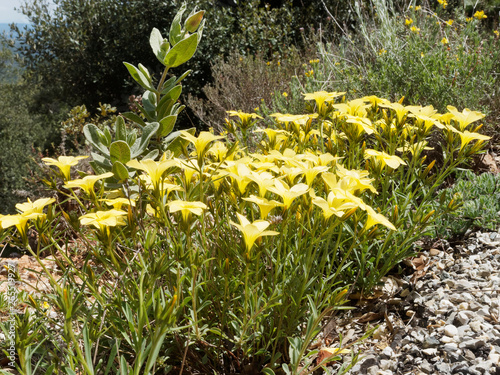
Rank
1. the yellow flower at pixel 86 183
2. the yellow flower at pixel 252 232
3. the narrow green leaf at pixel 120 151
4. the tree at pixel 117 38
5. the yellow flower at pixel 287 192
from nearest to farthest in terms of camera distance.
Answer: the yellow flower at pixel 252 232
the yellow flower at pixel 287 192
the yellow flower at pixel 86 183
the narrow green leaf at pixel 120 151
the tree at pixel 117 38

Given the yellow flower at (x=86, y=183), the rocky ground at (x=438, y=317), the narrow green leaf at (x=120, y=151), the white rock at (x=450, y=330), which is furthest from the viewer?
the white rock at (x=450, y=330)

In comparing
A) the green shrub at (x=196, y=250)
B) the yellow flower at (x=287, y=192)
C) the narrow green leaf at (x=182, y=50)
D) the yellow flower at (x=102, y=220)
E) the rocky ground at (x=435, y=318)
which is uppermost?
the narrow green leaf at (x=182, y=50)

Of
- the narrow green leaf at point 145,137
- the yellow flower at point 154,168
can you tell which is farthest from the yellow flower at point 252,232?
the narrow green leaf at point 145,137

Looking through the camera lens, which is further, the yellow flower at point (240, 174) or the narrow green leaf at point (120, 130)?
the narrow green leaf at point (120, 130)

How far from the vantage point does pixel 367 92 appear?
4.08 meters

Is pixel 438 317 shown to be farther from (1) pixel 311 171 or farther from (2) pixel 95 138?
(2) pixel 95 138

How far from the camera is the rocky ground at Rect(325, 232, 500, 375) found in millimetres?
1654

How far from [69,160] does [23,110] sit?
10.7m

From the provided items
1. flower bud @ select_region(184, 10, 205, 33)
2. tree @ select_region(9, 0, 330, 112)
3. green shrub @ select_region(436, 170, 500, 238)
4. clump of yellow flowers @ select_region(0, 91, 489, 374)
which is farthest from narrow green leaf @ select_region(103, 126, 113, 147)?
tree @ select_region(9, 0, 330, 112)

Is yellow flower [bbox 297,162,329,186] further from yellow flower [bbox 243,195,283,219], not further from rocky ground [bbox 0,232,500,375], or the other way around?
rocky ground [bbox 0,232,500,375]

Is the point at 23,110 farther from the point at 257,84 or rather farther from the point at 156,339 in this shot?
the point at 156,339

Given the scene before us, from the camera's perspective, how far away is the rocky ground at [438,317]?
1.65 m

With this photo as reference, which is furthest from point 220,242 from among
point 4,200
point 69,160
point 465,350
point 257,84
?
point 4,200

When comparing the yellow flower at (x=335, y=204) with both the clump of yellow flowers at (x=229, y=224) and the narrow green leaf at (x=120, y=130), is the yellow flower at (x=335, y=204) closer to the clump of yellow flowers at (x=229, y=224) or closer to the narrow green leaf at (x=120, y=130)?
the clump of yellow flowers at (x=229, y=224)
